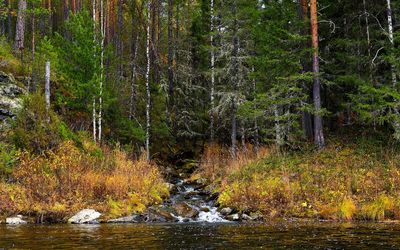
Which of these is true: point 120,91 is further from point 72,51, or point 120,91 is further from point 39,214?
point 39,214

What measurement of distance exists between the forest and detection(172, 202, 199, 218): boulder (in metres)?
1.24

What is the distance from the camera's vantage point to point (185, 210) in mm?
15812

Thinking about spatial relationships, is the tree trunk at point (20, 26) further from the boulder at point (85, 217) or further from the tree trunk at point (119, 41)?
the boulder at point (85, 217)

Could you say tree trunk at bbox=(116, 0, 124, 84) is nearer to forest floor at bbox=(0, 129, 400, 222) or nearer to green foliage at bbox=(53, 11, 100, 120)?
green foliage at bbox=(53, 11, 100, 120)

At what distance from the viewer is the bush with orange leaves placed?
14.4m

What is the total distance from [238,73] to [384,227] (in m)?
14.7

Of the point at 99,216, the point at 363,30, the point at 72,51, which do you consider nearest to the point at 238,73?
the point at 363,30

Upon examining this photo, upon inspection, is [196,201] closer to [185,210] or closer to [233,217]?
[185,210]

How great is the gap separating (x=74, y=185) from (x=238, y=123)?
16.3 metres

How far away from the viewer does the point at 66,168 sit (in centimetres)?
1611

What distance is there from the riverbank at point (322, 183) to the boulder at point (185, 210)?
142cm

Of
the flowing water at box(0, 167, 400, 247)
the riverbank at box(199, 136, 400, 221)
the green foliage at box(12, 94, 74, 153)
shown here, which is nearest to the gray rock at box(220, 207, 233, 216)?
the riverbank at box(199, 136, 400, 221)

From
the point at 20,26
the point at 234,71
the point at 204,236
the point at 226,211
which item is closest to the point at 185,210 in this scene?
the point at 226,211

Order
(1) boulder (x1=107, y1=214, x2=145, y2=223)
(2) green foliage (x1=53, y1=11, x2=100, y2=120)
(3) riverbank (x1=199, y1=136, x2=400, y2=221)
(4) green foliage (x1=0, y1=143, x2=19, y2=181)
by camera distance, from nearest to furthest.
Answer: (1) boulder (x1=107, y1=214, x2=145, y2=223) < (3) riverbank (x1=199, y1=136, x2=400, y2=221) < (4) green foliage (x1=0, y1=143, x2=19, y2=181) < (2) green foliage (x1=53, y1=11, x2=100, y2=120)
